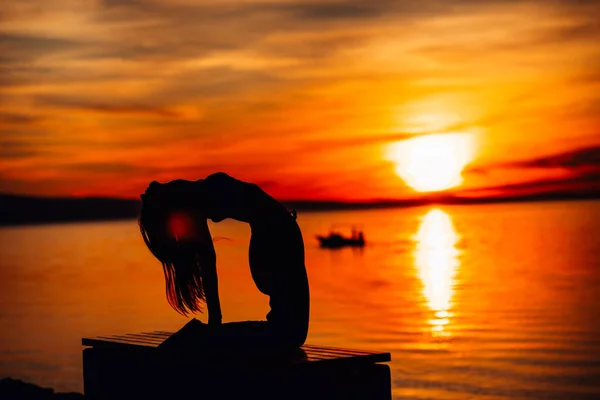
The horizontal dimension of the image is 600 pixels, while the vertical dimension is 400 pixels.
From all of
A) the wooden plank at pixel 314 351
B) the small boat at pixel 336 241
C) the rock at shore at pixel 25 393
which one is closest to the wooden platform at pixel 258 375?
the wooden plank at pixel 314 351

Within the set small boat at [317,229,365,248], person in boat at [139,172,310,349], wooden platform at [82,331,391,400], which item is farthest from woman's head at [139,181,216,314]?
small boat at [317,229,365,248]

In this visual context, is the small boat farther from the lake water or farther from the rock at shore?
the rock at shore

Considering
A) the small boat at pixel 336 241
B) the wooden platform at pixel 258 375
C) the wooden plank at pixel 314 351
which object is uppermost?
the small boat at pixel 336 241

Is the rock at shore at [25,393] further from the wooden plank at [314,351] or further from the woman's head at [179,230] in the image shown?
the woman's head at [179,230]

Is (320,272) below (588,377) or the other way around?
the other way around

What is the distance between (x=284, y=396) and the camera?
7.21m

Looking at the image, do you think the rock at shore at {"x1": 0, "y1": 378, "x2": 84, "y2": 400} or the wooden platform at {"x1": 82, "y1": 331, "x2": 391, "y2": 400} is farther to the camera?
the rock at shore at {"x1": 0, "y1": 378, "x2": 84, "y2": 400}

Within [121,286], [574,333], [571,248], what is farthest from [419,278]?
[571,248]

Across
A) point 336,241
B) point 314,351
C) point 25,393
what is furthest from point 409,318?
point 336,241

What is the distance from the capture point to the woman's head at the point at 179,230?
25.5ft

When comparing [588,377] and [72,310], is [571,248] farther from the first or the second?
[588,377]

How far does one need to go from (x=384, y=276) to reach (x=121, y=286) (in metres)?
18.4

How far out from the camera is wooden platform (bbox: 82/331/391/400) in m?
7.23

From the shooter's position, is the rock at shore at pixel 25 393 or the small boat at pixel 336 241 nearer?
the rock at shore at pixel 25 393
